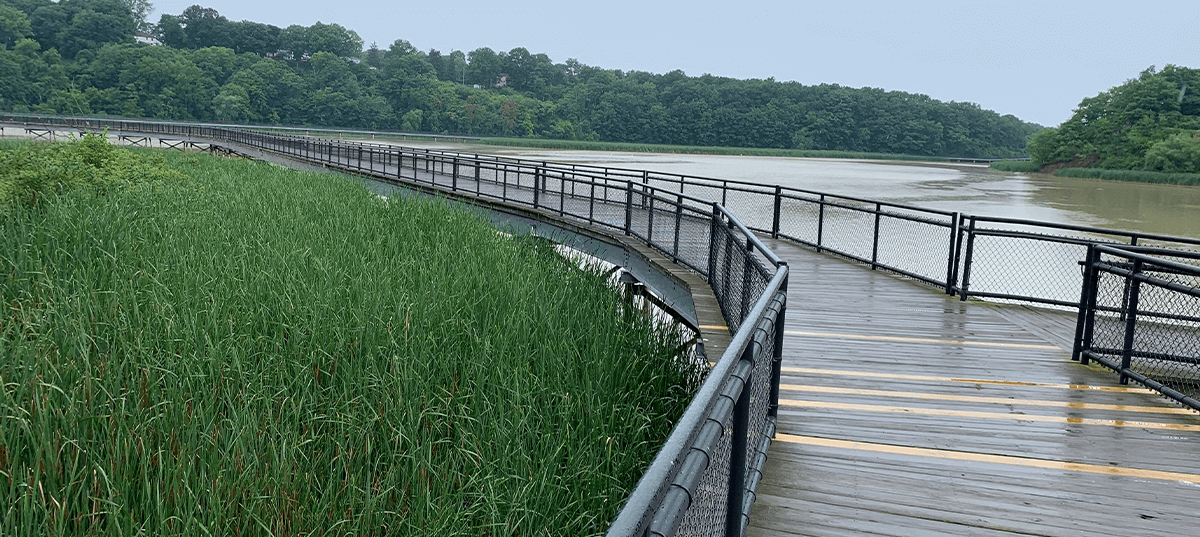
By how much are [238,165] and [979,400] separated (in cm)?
2309

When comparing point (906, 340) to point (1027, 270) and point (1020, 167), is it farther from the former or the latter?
point (1020, 167)

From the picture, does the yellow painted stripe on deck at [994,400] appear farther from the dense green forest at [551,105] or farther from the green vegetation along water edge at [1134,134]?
the dense green forest at [551,105]

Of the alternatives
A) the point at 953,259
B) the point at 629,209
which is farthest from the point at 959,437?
the point at 629,209

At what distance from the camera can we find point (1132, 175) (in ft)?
254

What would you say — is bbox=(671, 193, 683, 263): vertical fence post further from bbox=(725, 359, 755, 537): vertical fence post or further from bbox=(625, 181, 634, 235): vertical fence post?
bbox=(725, 359, 755, 537): vertical fence post

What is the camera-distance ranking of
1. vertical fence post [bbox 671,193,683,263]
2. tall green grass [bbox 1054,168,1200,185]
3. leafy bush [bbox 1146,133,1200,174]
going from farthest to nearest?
leafy bush [bbox 1146,133,1200,174], tall green grass [bbox 1054,168,1200,185], vertical fence post [bbox 671,193,683,263]

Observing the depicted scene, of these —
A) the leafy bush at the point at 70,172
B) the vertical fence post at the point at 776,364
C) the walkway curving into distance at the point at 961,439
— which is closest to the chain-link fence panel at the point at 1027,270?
the walkway curving into distance at the point at 961,439

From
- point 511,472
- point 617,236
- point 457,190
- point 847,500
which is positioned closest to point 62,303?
point 511,472

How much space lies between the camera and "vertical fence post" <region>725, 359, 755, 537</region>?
336 centimetres

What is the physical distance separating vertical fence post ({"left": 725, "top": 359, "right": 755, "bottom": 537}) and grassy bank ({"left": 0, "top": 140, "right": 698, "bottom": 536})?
1332mm

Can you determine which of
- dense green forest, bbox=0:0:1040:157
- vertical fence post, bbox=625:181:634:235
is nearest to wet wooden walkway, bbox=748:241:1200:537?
vertical fence post, bbox=625:181:634:235

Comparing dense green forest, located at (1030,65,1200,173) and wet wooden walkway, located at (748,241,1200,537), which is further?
dense green forest, located at (1030,65,1200,173)

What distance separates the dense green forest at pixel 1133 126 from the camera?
8081 cm

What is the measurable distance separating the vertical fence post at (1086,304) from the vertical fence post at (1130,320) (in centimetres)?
53
